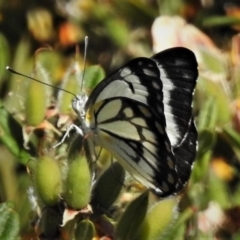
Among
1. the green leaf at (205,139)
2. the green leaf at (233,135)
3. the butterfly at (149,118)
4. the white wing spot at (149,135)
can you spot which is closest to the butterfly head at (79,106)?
the butterfly at (149,118)

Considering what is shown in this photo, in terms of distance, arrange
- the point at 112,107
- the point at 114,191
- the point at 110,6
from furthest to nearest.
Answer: the point at 110,6, the point at 112,107, the point at 114,191

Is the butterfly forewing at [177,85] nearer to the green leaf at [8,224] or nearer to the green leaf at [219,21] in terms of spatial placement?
the green leaf at [8,224]

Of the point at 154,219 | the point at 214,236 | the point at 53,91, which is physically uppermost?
the point at 53,91

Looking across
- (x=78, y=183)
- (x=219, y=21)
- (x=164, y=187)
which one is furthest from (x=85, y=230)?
(x=219, y=21)

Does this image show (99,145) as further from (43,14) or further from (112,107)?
(43,14)

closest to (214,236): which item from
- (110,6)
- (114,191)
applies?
(114,191)

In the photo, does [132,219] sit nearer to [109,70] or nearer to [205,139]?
[205,139]

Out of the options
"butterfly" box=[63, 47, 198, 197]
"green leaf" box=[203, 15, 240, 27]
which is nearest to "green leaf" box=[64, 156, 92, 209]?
"butterfly" box=[63, 47, 198, 197]
